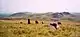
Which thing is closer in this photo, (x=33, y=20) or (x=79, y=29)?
(x=79, y=29)

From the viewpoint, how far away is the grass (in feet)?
11.5

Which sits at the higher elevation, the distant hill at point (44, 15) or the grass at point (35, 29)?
the distant hill at point (44, 15)

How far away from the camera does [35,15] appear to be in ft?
12.3

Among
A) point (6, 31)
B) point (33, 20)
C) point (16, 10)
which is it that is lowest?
point (6, 31)

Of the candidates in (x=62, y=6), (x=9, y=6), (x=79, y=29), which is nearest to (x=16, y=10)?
(x=9, y=6)

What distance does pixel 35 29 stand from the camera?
3656 millimetres

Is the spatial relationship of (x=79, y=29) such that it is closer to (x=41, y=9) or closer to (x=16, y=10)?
(x=41, y=9)

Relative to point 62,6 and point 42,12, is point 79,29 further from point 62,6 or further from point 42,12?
point 42,12

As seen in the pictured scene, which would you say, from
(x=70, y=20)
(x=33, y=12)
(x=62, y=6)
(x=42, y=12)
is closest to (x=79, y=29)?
(x=70, y=20)

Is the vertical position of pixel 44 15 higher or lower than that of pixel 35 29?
higher

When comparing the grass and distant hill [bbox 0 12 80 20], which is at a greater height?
distant hill [bbox 0 12 80 20]

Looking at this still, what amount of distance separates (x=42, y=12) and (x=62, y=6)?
56 cm

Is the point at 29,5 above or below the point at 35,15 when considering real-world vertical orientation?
above

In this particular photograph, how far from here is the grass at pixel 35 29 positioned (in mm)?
3520
